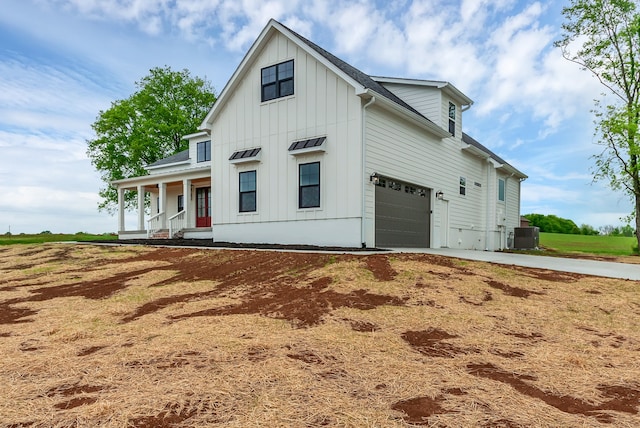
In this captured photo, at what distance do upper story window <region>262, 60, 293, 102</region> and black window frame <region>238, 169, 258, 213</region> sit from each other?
2.62 m

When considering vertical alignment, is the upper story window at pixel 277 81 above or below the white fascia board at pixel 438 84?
below

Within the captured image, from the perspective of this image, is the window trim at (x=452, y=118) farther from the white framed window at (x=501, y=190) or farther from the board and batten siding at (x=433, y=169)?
the white framed window at (x=501, y=190)

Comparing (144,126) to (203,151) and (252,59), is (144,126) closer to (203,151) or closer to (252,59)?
(203,151)

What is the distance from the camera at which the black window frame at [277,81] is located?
41.2ft

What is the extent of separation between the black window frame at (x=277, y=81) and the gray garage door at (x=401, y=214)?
4.32 metres

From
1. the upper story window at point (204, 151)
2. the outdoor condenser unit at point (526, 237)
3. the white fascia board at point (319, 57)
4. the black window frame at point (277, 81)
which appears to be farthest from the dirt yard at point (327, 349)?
the outdoor condenser unit at point (526, 237)

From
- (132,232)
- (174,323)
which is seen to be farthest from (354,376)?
(132,232)

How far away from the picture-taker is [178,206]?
69.7 feet

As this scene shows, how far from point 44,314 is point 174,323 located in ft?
8.19

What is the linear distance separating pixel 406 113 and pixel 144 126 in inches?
956

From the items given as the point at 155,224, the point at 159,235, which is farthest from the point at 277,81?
the point at 155,224

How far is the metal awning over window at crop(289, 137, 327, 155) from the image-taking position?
1152 cm

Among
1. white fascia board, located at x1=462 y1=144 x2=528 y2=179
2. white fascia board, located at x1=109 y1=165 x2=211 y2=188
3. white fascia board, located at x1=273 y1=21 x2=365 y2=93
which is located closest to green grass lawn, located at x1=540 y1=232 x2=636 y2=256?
white fascia board, located at x1=462 y1=144 x2=528 y2=179

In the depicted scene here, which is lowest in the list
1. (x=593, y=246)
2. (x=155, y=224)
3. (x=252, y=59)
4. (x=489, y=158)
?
(x=593, y=246)
